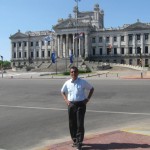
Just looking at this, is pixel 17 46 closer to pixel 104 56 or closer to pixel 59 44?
pixel 59 44

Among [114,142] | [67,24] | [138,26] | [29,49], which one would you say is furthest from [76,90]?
[29,49]

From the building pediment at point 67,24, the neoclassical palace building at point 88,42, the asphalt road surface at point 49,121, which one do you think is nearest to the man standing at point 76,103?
the asphalt road surface at point 49,121

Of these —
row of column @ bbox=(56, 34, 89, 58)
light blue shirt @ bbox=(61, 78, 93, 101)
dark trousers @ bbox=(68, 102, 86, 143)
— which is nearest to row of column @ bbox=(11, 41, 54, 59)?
row of column @ bbox=(56, 34, 89, 58)

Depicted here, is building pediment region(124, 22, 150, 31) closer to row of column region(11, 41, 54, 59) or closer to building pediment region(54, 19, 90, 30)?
building pediment region(54, 19, 90, 30)

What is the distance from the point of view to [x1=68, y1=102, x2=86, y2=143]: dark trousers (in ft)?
31.3

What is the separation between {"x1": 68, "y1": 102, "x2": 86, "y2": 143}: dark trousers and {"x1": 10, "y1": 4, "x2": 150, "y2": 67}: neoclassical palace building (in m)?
114

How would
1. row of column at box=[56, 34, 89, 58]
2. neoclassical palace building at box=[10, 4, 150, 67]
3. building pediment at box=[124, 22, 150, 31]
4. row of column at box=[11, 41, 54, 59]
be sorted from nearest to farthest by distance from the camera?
building pediment at box=[124, 22, 150, 31] → neoclassical palace building at box=[10, 4, 150, 67] → row of column at box=[56, 34, 89, 58] → row of column at box=[11, 41, 54, 59]

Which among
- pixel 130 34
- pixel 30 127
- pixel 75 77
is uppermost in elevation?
pixel 130 34

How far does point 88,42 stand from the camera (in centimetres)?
13925

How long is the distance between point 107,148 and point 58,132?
3.00m

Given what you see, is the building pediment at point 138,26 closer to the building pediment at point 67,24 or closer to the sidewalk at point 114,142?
the building pediment at point 67,24

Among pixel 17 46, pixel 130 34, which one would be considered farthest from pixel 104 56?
pixel 17 46

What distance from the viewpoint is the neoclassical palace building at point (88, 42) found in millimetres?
131625

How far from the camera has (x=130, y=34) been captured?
438ft
